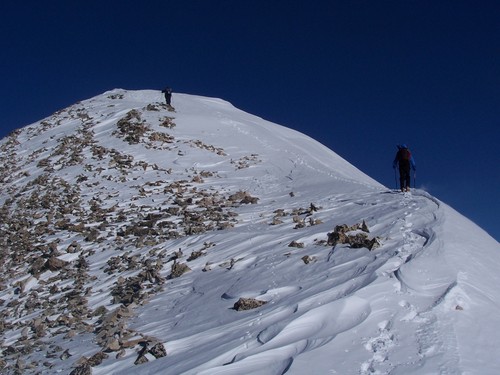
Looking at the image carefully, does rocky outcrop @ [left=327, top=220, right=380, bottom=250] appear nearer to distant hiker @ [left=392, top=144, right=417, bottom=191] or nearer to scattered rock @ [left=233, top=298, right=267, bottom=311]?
scattered rock @ [left=233, top=298, right=267, bottom=311]

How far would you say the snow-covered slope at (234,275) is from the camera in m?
5.20

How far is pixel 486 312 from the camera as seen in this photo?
5.56 m

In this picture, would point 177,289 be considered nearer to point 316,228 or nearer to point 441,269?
point 316,228

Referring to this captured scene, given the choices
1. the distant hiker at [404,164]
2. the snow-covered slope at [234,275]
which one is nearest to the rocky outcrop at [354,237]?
the snow-covered slope at [234,275]

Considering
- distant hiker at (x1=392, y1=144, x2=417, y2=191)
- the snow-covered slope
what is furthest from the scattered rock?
distant hiker at (x1=392, y1=144, x2=417, y2=191)

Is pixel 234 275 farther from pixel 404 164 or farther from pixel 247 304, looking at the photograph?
pixel 404 164

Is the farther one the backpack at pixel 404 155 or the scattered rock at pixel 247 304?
the backpack at pixel 404 155

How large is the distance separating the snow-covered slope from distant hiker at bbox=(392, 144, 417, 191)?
69 centimetres

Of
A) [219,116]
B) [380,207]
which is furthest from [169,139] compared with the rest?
[380,207]

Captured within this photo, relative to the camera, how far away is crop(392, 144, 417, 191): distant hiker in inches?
535

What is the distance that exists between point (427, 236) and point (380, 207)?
10.2 feet

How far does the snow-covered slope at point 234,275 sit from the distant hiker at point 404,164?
2.27 feet

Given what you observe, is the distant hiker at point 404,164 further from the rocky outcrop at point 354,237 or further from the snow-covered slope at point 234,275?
the rocky outcrop at point 354,237

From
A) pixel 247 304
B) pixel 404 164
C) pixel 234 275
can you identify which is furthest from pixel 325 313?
pixel 404 164
